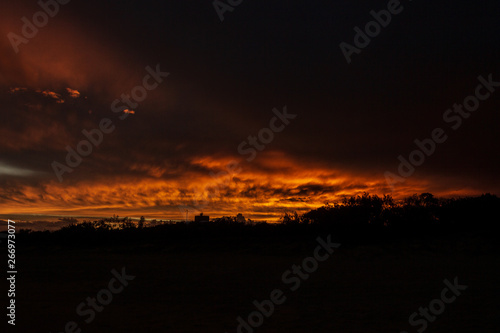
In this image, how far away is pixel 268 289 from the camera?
37.1 feet

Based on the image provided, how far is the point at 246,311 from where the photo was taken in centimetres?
857

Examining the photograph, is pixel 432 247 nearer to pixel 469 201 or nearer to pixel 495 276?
pixel 495 276

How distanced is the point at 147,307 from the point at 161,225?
19.8 metres

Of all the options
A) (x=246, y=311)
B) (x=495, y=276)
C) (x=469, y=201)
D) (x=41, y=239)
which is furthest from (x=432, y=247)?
(x=41, y=239)
